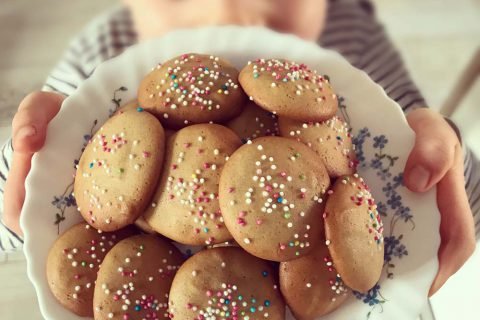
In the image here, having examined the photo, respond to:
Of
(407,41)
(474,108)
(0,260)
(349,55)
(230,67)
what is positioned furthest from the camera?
(407,41)

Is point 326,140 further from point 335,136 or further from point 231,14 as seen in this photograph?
point 231,14

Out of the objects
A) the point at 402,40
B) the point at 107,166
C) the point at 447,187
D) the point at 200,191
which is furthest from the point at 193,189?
the point at 402,40

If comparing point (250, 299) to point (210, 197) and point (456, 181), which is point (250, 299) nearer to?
point (210, 197)

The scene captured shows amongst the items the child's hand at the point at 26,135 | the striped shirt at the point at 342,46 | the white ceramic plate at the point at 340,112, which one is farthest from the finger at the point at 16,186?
the striped shirt at the point at 342,46

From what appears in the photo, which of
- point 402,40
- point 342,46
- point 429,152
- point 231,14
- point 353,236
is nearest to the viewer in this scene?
point 353,236

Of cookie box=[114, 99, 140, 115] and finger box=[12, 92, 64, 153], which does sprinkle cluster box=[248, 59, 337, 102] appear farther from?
finger box=[12, 92, 64, 153]

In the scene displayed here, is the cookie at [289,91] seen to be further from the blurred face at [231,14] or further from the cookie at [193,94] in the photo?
the blurred face at [231,14]

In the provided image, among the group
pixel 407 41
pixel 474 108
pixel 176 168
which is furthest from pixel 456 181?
pixel 407 41
